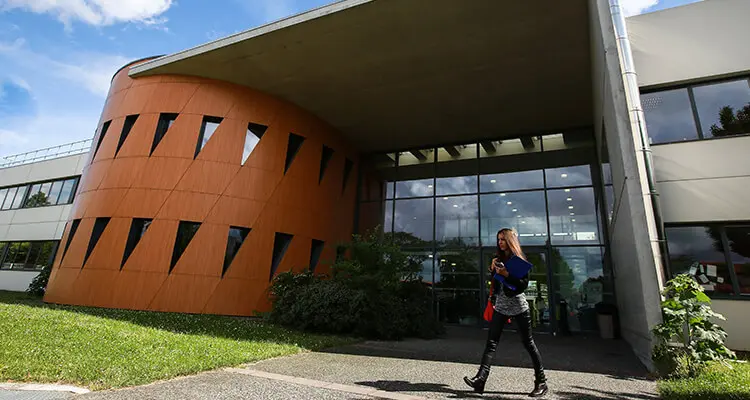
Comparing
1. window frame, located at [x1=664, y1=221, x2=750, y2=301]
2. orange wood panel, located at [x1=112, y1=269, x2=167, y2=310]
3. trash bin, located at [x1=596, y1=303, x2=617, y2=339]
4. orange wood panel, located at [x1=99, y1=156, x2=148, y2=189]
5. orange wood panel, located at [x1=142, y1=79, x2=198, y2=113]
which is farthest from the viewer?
orange wood panel, located at [x1=142, y1=79, x2=198, y2=113]

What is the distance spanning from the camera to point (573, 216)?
13.6 m

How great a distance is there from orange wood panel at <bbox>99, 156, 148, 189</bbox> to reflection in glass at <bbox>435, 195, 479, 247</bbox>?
11089 mm

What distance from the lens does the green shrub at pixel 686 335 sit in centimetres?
482

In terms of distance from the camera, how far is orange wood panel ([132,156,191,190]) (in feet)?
41.3

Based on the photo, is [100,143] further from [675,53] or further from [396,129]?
[675,53]

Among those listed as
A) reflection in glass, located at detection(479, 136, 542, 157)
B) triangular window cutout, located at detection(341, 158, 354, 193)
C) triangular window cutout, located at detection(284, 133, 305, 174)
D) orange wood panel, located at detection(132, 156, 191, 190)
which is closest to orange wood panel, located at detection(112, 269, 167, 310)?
orange wood panel, located at detection(132, 156, 191, 190)

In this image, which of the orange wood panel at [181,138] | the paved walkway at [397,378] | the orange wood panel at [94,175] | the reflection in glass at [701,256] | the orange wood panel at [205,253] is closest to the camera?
the paved walkway at [397,378]

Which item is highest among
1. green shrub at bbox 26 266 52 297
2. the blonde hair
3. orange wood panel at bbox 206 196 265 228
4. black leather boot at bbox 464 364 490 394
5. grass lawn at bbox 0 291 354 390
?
orange wood panel at bbox 206 196 265 228

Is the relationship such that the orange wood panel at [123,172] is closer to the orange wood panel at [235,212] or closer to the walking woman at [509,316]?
the orange wood panel at [235,212]

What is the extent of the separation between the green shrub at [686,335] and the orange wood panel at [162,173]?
43.2 ft

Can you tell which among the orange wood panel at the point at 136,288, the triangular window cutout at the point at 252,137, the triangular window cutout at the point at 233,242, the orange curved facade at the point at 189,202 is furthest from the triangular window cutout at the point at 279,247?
the orange wood panel at the point at 136,288

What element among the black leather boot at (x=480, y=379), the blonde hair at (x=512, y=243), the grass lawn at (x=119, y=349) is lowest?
the grass lawn at (x=119, y=349)

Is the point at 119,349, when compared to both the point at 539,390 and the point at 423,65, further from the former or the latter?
the point at 423,65

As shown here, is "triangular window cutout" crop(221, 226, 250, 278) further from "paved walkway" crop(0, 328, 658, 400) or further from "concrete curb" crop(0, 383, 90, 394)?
"concrete curb" crop(0, 383, 90, 394)
